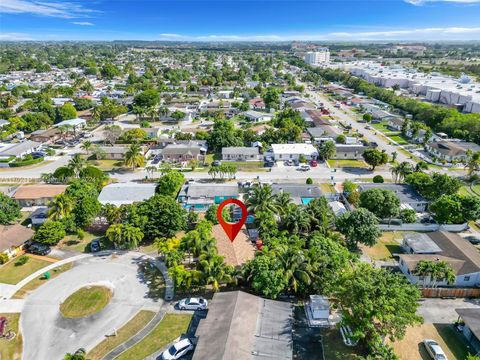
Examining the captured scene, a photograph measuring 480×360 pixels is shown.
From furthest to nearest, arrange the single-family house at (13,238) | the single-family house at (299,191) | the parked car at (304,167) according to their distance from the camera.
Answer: the parked car at (304,167) → the single-family house at (299,191) → the single-family house at (13,238)

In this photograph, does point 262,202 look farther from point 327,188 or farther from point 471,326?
point 471,326

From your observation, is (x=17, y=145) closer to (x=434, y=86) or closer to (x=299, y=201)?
(x=299, y=201)

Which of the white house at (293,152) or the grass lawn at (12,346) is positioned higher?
the white house at (293,152)

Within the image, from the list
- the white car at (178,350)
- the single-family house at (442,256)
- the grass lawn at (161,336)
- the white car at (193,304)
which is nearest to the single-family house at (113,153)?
the white car at (193,304)

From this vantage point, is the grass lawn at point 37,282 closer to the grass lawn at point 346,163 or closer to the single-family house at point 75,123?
the grass lawn at point 346,163

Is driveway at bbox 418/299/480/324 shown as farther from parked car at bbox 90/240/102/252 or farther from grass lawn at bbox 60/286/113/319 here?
parked car at bbox 90/240/102/252

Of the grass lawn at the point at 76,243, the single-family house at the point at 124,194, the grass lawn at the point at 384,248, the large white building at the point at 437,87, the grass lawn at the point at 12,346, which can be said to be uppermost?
the large white building at the point at 437,87

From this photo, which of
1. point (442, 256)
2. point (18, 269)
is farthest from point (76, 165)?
point (442, 256)

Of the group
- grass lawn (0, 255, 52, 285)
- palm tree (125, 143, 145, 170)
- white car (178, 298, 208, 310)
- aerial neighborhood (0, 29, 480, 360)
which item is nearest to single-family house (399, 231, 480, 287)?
aerial neighborhood (0, 29, 480, 360)
